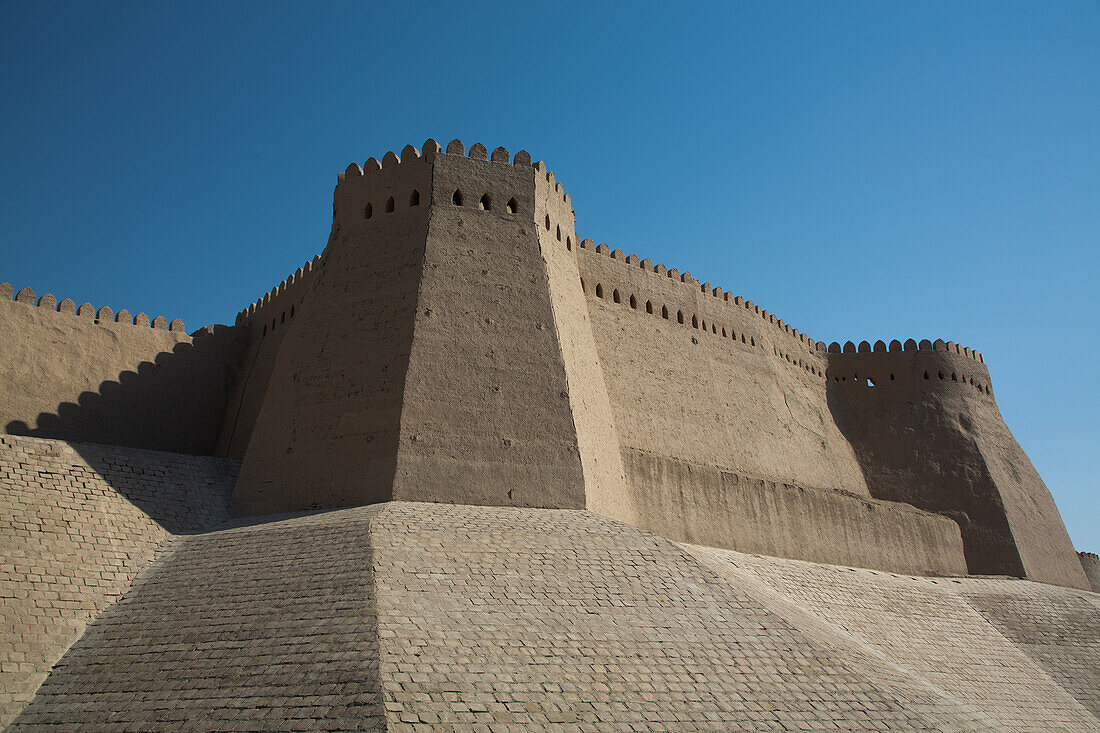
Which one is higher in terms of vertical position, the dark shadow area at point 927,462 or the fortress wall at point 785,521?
the dark shadow area at point 927,462

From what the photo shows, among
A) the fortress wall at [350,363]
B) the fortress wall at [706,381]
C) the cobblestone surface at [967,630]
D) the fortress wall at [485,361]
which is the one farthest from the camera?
the fortress wall at [706,381]

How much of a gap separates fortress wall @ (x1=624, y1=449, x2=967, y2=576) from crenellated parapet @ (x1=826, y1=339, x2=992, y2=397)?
4.35 m

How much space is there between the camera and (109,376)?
15.6 m

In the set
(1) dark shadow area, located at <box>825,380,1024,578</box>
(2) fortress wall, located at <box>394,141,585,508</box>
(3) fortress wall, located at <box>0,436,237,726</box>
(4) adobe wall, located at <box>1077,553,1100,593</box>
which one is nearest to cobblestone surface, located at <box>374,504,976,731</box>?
(2) fortress wall, located at <box>394,141,585,508</box>

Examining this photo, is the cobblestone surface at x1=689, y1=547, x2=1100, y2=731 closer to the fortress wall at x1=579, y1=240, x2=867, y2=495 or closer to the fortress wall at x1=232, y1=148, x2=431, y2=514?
the fortress wall at x1=579, y1=240, x2=867, y2=495

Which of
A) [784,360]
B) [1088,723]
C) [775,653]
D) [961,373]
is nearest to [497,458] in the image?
[775,653]

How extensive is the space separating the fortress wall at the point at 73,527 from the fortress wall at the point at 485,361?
3032 millimetres

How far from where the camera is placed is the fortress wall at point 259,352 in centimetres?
1586

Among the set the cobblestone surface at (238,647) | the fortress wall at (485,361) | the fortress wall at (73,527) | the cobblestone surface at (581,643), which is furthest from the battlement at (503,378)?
the cobblestone surface at (238,647)

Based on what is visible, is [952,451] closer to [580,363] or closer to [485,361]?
[580,363]

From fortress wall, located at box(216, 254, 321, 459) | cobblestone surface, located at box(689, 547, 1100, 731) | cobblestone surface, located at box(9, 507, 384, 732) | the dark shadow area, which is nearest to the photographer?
cobblestone surface, located at box(9, 507, 384, 732)

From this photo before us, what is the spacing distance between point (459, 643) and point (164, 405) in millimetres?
10114

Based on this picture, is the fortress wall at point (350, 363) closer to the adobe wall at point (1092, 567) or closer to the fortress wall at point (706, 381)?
the fortress wall at point (706, 381)

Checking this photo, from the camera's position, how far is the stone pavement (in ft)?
24.7
